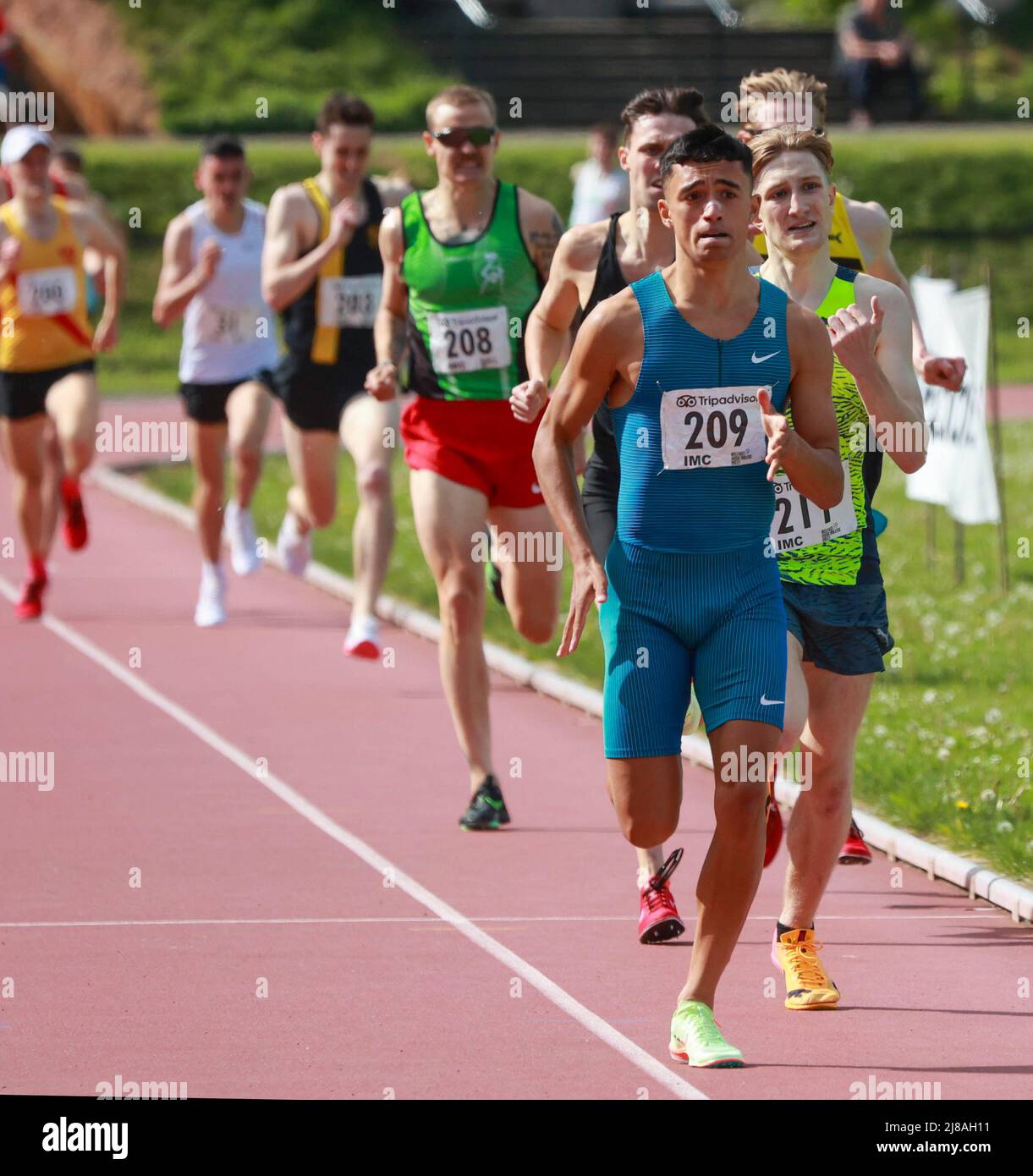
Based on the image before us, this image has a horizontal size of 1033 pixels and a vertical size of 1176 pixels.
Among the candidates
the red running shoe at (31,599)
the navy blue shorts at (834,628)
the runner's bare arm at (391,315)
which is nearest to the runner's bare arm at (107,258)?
the red running shoe at (31,599)

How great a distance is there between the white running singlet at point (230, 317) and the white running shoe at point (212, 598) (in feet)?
3.40

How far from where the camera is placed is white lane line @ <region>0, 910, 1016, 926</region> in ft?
26.4

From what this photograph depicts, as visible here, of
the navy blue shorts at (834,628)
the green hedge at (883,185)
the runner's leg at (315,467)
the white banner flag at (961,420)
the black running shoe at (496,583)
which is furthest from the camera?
the green hedge at (883,185)

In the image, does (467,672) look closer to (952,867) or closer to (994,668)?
(952,867)

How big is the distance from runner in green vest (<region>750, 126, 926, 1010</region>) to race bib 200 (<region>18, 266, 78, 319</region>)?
25.5 feet

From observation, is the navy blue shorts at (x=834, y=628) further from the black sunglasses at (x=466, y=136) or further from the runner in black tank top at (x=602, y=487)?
the black sunglasses at (x=466, y=136)

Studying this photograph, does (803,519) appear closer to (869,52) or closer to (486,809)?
(486,809)

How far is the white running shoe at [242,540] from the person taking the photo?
15359mm

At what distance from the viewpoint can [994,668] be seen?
→ 40.7 ft

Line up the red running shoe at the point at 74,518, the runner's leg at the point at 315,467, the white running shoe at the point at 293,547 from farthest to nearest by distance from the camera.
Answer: the red running shoe at the point at 74,518 < the white running shoe at the point at 293,547 < the runner's leg at the point at 315,467

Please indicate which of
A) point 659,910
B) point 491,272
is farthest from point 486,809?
point 491,272

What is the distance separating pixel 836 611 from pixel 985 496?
768cm
